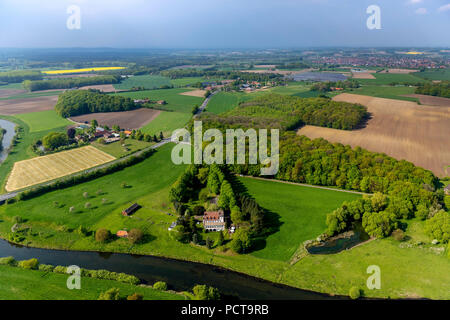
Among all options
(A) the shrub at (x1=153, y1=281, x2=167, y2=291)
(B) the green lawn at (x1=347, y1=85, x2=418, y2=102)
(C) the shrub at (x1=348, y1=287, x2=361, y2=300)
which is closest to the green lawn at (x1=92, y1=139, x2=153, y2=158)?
(A) the shrub at (x1=153, y1=281, x2=167, y2=291)

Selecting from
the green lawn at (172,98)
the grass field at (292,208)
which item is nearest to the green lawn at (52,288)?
the grass field at (292,208)

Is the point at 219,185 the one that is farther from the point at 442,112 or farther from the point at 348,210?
the point at 442,112

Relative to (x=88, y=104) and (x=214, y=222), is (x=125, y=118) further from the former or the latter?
(x=214, y=222)

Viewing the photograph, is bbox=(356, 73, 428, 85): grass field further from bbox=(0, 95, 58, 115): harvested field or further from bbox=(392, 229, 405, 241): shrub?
bbox=(0, 95, 58, 115): harvested field

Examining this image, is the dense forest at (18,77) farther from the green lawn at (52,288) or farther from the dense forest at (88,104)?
the green lawn at (52,288)

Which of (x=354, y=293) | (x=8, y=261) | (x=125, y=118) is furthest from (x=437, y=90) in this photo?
(x=8, y=261)

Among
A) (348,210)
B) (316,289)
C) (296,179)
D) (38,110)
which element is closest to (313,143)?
(296,179)
